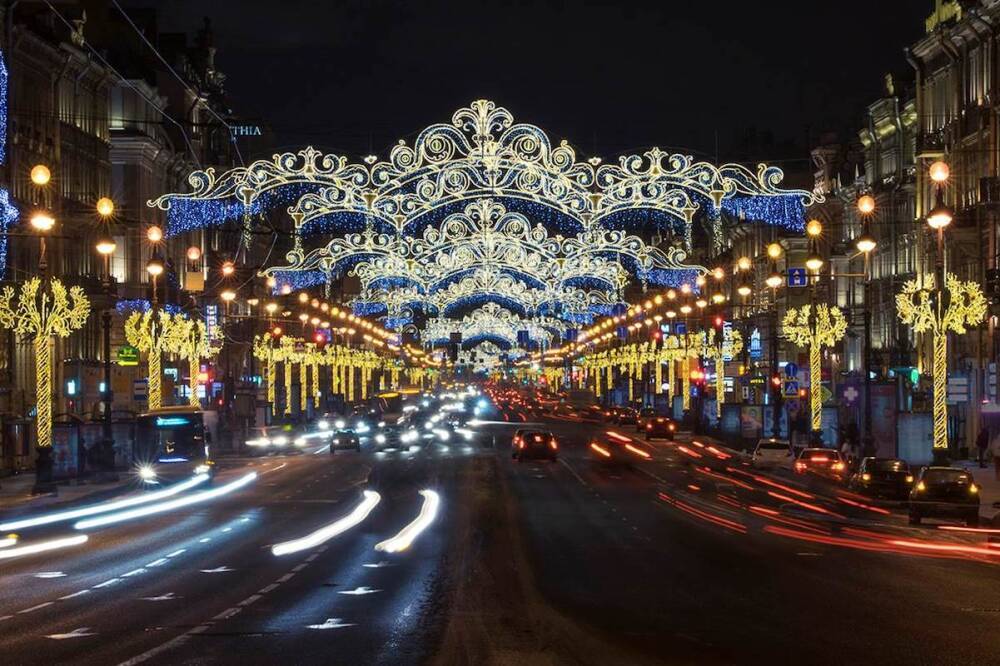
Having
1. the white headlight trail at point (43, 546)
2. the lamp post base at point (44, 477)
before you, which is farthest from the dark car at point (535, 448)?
the white headlight trail at point (43, 546)

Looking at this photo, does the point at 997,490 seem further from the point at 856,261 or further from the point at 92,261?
the point at 856,261

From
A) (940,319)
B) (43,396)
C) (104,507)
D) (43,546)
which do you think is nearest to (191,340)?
(43,396)

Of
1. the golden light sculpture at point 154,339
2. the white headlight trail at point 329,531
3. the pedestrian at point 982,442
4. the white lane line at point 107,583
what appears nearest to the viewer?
the white lane line at point 107,583

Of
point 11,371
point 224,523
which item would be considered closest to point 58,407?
point 11,371

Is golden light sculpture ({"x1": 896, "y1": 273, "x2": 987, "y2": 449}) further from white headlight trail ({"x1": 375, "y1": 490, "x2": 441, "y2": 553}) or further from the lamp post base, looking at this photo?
the lamp post base

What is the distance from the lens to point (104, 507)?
134 feet

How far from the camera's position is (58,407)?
2712 inches

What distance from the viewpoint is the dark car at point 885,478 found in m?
44.6

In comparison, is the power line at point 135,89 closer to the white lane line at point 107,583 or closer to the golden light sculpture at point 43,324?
the golden light sculpture at point 43,324

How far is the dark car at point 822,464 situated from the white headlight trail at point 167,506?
17.4 metres

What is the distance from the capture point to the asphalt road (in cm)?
1697

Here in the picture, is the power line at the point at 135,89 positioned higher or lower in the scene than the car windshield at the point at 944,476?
higher

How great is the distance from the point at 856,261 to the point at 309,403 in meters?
66.2

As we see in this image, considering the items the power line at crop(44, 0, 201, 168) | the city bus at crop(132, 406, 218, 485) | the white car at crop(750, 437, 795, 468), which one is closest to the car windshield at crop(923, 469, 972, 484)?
the city bus at crop(132, 406, 218, 485)
